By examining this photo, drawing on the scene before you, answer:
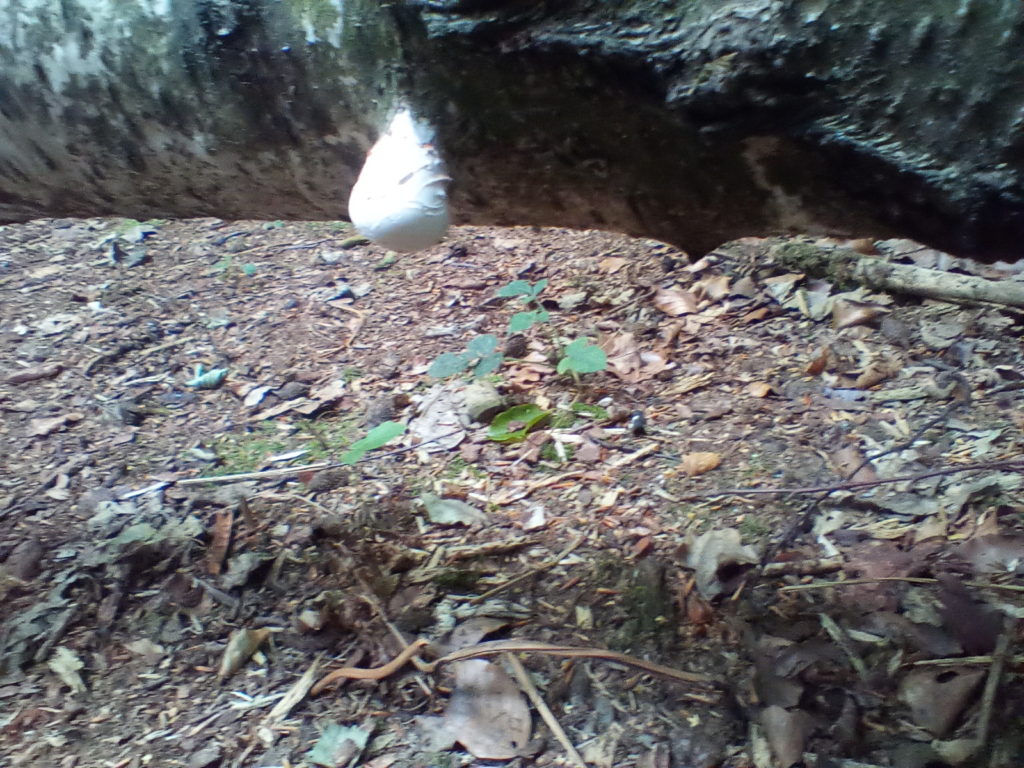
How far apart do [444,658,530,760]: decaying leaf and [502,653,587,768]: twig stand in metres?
0.01

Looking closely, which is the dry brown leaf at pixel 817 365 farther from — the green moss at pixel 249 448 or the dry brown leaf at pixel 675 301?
the green moss at pixel 249 448

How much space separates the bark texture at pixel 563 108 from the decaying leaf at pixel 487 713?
0.75 meters

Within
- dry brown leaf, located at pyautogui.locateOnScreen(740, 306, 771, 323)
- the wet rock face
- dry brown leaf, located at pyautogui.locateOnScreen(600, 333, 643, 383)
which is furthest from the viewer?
dry brown leaf, located at pyautogui.locateOnScreen(740, 306, 771, 323)

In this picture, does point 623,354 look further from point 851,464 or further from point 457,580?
point 457,580

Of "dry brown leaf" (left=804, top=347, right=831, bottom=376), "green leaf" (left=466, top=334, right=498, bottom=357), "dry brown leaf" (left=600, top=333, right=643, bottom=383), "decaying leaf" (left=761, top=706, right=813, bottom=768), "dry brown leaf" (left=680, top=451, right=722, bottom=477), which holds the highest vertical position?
"green leaf" (left=466, top=334, right=498, bottom=357)

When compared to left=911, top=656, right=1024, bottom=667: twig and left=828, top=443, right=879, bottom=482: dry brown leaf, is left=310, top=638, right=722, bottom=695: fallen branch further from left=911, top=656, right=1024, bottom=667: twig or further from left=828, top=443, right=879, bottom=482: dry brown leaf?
left=828, top=443, right=879, bottom=482: dry brown leaf

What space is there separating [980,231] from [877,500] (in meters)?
0.96

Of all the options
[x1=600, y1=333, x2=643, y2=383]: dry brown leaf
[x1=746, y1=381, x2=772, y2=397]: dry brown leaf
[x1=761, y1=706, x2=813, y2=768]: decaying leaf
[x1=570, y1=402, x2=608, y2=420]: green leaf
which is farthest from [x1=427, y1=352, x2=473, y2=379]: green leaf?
[x1=761, y1=706, x2=813, y2=768]: decaying leaf

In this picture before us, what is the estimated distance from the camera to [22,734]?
4.43ft

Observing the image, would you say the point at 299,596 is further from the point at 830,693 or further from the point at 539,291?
the point at 539,291

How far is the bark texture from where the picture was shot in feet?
2.42

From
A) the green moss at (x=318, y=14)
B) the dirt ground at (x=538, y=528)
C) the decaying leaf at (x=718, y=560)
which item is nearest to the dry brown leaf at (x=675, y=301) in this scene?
the dirt ground at (x=538, y=528)

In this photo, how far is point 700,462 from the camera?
1.77 m

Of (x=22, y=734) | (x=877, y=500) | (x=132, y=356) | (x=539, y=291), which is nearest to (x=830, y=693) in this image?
(x=877, y=500)
